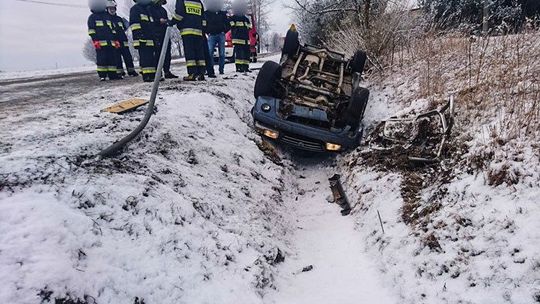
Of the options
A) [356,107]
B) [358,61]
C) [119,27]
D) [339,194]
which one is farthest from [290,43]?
[119,27]

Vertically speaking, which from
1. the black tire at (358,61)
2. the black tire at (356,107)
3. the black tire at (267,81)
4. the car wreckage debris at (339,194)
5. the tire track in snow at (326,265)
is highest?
the black tire at (358,61)

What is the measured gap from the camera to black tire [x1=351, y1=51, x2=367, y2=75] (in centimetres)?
627

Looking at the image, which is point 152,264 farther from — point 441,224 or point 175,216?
point 441,224

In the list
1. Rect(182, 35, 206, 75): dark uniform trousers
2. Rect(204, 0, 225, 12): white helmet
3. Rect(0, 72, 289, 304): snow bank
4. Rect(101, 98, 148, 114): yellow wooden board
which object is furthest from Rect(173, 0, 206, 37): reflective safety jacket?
Rect(0, 72, 289, 304): snow bank

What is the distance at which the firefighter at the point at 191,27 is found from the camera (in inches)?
263

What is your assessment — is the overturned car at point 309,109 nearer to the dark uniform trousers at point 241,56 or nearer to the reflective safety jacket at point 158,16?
the reflective safety jacket at point 158,16

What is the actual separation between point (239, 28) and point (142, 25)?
2381mm

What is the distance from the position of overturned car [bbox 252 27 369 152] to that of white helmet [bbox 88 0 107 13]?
4.44 metres

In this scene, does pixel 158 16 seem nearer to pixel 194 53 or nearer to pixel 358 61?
pixel 194 53

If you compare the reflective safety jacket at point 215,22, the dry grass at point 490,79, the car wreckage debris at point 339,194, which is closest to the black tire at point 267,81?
the car wreckage debris at point 339,194

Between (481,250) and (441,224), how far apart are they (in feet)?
1.44

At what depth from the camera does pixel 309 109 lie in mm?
5125

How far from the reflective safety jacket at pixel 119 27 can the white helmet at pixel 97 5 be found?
11.7 inches

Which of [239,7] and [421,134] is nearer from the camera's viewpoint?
[421,134]
